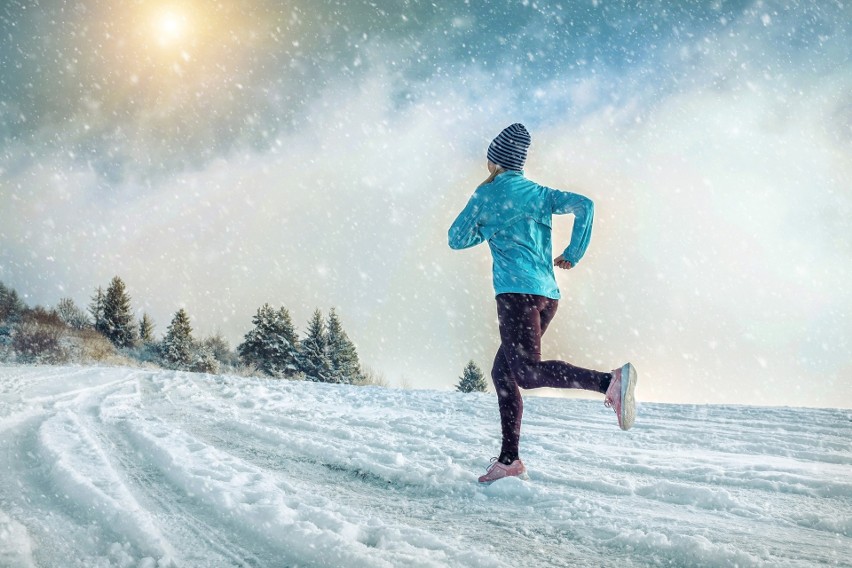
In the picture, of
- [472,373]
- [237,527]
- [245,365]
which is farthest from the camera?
[472,373]

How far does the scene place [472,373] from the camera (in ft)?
121

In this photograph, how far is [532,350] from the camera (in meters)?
2.78

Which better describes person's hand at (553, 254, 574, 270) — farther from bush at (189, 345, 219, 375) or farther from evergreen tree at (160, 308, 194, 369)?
evergreen tree at (160, 308, 194, 369)

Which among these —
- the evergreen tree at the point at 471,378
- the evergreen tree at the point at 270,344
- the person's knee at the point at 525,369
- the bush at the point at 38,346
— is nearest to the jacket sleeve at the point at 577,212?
the person's knee at the point at 525,369

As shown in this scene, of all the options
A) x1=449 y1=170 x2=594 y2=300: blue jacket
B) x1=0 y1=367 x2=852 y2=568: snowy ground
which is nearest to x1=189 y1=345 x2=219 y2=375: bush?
x1=0 y1=367 x2=852 y2=568: snowy ground

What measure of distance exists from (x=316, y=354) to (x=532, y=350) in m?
28.4

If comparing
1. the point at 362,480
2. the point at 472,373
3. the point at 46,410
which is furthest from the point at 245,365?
the point at 362,480

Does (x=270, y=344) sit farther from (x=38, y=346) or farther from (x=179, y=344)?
(x=38, y=346)

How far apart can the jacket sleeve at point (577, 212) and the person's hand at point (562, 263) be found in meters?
0.07

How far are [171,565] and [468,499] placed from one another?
4.50 ft

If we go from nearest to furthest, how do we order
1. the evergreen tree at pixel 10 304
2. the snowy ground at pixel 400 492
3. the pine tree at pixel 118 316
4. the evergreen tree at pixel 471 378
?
1. the snowy ground at pixel 400 492
2. the evergreen tree at pixel 10 304
3. the pine tree at pixel 118 316
4. the evergreen tree at pixel 471 378

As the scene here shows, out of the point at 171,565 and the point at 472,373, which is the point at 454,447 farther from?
the point at 472,373

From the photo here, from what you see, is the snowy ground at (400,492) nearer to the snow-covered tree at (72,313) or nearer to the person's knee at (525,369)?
the person's knee at (525,369)

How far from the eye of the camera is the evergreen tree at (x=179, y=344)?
28.5m
